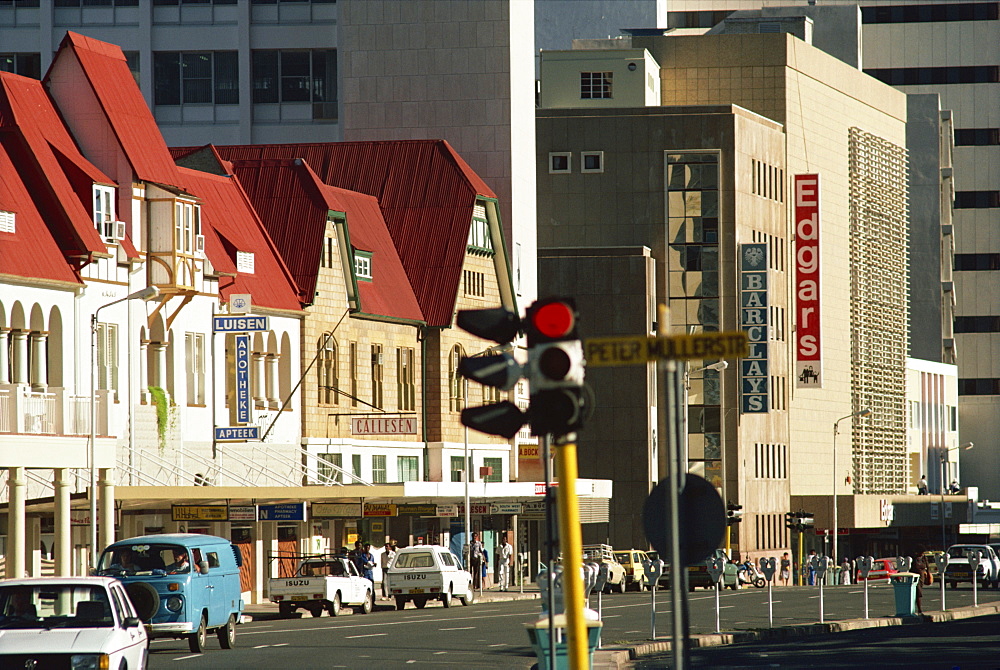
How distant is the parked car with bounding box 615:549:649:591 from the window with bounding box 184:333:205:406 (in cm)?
1897

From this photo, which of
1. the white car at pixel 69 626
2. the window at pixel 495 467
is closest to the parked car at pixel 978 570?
the window at pixel 495 467

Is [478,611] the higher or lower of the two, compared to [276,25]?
lower

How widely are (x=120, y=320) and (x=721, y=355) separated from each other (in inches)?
1465

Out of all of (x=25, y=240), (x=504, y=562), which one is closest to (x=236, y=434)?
(x=25, y=240)

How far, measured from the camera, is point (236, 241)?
5422cm

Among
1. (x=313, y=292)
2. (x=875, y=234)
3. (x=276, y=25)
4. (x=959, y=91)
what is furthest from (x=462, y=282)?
(x=959, y=91)

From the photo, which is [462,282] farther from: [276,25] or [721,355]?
[721,355]

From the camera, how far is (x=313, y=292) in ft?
186

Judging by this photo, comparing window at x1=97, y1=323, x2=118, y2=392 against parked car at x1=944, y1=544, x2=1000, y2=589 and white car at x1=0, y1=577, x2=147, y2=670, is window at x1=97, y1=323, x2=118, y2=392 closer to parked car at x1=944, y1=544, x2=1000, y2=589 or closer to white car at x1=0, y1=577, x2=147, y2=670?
white car at x1=0, y1=577, x2=147, y2=670

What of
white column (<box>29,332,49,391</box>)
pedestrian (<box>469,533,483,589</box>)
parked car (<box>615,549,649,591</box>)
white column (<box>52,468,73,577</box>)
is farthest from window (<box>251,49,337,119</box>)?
white column (<box>52,468,73,577</box>)

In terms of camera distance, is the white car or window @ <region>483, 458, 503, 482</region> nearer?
the white car

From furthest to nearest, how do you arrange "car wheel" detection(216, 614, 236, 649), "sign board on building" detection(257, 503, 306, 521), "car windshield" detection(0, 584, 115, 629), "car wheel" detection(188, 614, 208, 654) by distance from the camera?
"sign board on building" detection(257, 503, 306, 521), "car wheel" detection(216, 614, 236, 649), "car wheel" detection(188, 614, 208, 654), "car windshield" detection(0, 584, 115, 629)

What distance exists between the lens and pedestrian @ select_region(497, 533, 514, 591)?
63766mm

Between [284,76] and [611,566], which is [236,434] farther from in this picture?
[284,76]
